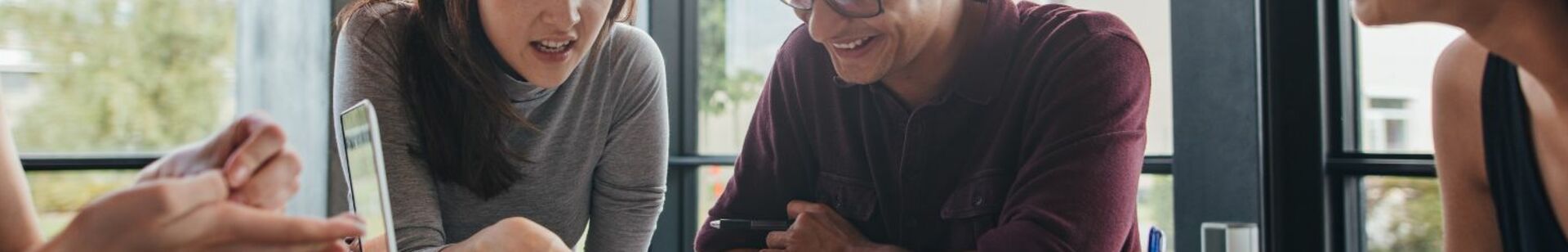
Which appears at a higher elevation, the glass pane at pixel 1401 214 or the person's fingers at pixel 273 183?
the person's fingers at pixel 273 183

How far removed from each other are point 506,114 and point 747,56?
1.20 feet

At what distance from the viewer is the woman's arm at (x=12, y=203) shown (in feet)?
3.70

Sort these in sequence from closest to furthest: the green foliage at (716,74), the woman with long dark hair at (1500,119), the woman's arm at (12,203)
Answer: the woman with long dark hair at (1500,119) → the woman's arm at (12,203) → the green foliage at (716,74)

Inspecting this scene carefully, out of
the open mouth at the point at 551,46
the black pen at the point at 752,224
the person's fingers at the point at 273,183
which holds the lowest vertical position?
the black pen at the point at 752,224

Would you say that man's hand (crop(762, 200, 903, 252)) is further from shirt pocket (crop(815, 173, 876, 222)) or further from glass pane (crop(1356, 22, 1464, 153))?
glass pane (crop(1356, 22, 1464, 153))

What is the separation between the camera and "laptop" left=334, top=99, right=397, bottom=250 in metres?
1.18

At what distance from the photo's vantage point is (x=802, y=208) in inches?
61.6

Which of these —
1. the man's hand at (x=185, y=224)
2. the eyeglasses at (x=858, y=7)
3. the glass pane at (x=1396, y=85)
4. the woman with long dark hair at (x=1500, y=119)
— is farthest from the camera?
the eyeglasses at (x=858, y=7)

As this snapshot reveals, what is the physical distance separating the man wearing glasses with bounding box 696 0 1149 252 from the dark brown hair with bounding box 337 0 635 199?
348mm

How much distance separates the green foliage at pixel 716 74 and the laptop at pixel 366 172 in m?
0.58

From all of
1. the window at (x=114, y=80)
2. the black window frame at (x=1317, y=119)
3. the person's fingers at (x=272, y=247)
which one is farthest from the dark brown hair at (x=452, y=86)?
the black window frame at (x=1317, y=119)

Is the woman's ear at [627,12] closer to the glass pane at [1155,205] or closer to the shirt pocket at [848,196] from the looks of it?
the shirt pocket at [848,196]

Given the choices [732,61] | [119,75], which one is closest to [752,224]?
[732,61]

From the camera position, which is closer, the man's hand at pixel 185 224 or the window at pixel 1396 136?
the man's hand at pixel 185 224
